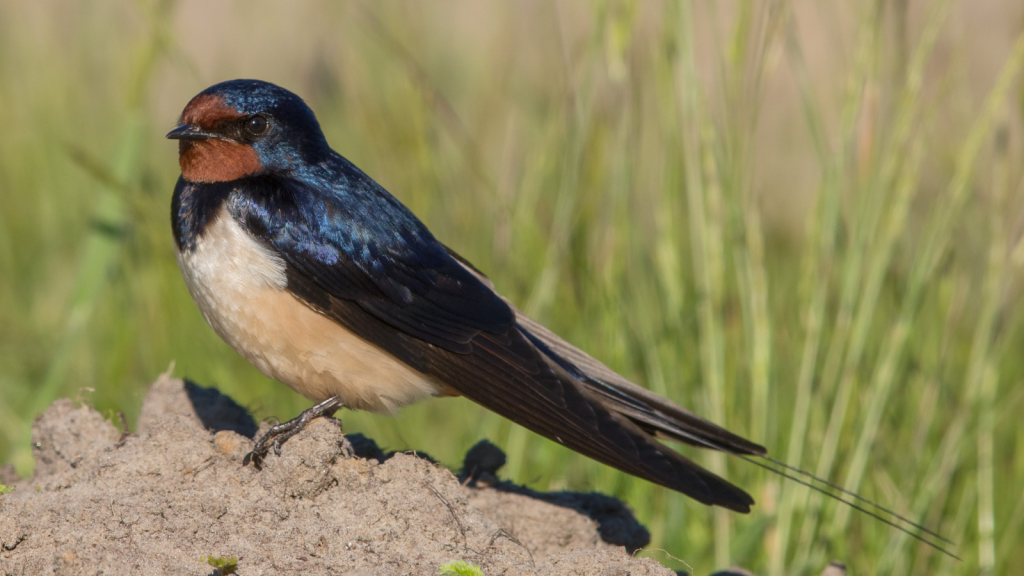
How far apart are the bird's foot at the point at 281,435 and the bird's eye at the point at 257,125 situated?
774 mm

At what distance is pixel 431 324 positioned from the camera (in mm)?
2838

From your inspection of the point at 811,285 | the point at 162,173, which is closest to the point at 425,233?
the point at 811,285

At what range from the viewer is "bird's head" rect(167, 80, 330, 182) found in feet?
9.48

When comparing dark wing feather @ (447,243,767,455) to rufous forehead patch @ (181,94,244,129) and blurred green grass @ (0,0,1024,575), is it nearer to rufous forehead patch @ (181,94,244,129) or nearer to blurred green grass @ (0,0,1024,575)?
blurred green grass @ (0,0,1024,575)

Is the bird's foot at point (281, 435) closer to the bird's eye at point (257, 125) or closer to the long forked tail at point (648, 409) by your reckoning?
the long forked tail at point (648, 409)

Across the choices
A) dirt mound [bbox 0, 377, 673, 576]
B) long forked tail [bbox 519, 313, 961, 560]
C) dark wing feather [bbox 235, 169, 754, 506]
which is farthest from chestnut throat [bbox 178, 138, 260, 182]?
long forked tail [bbox 519, 313, 961, 560]

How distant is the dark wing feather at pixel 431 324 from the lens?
2.72 metres

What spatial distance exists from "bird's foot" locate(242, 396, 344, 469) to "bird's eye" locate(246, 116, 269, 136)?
774 millimetres

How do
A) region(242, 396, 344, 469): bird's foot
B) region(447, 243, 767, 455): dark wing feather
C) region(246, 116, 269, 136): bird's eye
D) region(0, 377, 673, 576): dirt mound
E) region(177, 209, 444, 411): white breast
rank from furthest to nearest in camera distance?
region(246, 116, 269, 136): bird's eye → region(447, 243, 767, 455): dark wing feather → region(177, 209, 444, 411): white breast → region(242, 396, 344, 469): bird's foot → region(0, 377, 673, 576): dirt mound

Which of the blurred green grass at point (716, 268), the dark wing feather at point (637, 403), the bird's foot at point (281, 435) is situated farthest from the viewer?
the blurred green grass at point (716, 268)

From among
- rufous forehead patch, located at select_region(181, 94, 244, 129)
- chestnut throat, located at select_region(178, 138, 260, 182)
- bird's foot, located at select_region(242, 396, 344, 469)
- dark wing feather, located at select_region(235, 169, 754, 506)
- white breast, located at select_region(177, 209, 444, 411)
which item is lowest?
bird's foot, located at select_region(242, 396, 344, 469)

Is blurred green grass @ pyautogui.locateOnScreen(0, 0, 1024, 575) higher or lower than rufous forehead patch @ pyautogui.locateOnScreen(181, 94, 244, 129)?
higher

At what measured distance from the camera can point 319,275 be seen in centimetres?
277

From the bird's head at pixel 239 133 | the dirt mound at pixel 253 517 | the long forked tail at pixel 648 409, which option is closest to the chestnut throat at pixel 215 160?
the bird's head at pixel 239 133
